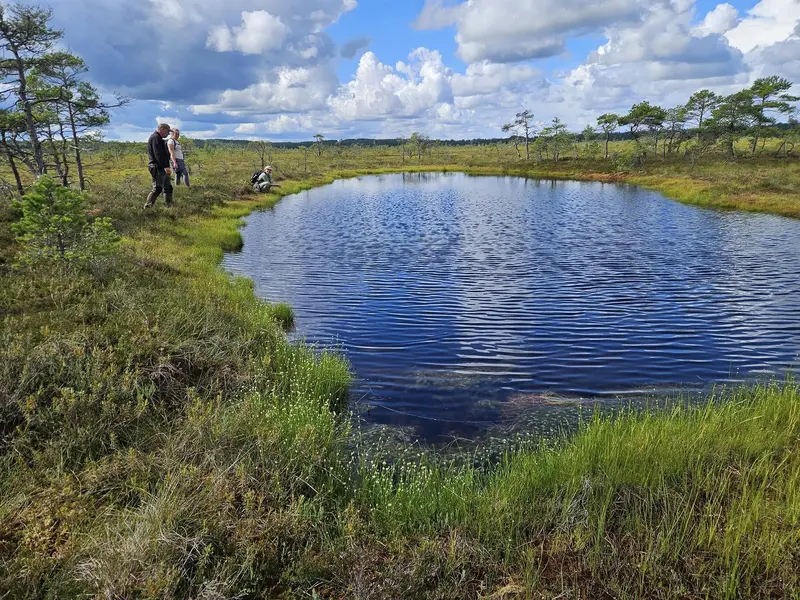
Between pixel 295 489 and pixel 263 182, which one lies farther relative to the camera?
pixel 263 182

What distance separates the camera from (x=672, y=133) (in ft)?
293

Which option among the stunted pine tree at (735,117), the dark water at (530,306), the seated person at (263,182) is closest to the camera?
the dark water at (530,306)

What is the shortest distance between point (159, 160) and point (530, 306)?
50.5 ft

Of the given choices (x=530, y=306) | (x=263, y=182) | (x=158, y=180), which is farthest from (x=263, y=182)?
(x=530, y=306)

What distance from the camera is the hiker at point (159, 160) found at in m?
18.2

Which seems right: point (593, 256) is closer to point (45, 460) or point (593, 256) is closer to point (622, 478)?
point (622, 478)

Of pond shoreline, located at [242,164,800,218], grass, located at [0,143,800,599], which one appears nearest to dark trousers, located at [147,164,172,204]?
grass, located at [0,143,800,599]

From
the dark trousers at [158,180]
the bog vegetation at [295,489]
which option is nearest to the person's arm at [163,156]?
the dark trousers at [158,180]

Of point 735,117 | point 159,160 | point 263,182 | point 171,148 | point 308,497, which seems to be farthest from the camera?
point 735,117

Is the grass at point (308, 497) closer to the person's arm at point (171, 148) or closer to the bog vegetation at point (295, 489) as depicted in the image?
the bog vegetation at point (295, 489)

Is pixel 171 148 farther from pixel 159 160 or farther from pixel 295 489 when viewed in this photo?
pixel 295 489

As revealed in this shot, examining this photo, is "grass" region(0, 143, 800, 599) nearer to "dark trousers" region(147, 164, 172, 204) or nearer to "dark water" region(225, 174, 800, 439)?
"dark water" region(225, 174, 800, 439)

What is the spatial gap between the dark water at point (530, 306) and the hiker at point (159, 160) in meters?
4.54

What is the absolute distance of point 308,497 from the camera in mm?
5090
